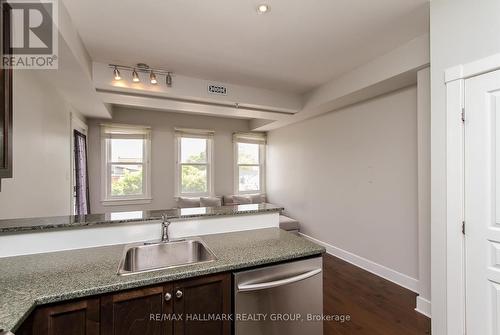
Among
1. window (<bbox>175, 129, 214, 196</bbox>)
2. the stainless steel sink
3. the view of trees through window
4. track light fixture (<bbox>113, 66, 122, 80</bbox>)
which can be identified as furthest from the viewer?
window (<bbox>175, 129, 214, 196</bbox>)

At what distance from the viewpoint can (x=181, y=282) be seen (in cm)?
130

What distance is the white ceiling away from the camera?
196cm

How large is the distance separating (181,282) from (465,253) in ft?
6.21

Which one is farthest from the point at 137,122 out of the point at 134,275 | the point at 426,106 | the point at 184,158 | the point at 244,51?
the point at 426,106

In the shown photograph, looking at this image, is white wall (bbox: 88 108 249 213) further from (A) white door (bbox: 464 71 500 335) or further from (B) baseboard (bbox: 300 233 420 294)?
(A) white door (bbox: 464 71 500 335)

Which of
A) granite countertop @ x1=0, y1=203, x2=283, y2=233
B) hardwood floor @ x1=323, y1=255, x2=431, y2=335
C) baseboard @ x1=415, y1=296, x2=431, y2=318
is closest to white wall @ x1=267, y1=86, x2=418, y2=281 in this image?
hardwood floor @ x1=323, y1=255, x2=431, y2=335

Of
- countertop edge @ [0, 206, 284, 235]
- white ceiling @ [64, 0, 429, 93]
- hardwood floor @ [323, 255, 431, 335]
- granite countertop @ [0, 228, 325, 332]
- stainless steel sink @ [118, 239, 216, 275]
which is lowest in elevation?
hardwood floor @ [323, 255, 431, 335]

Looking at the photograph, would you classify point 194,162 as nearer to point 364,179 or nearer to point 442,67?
point 364,179

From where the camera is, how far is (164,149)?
5164 millimetres

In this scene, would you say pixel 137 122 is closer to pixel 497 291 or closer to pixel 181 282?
pixel 181 282

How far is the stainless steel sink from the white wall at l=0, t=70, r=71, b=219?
122 centimetres

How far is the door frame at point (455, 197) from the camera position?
1670 mm

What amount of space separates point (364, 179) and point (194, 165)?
11.6ft

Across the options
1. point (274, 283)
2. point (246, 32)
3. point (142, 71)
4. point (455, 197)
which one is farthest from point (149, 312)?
point (142, 71)
